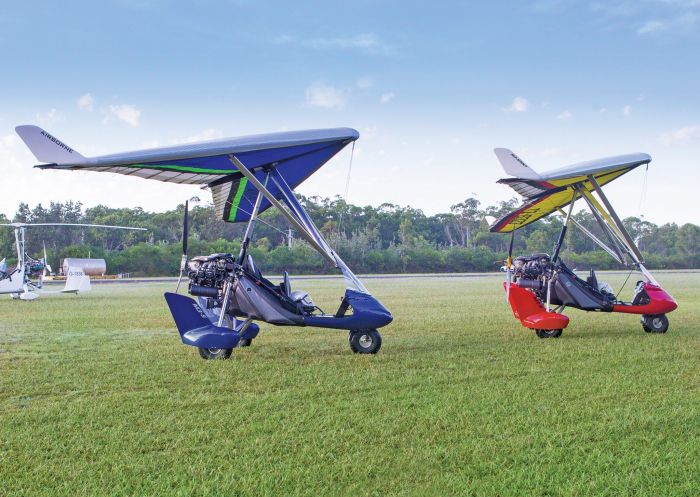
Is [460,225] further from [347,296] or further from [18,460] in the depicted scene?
[18,460]

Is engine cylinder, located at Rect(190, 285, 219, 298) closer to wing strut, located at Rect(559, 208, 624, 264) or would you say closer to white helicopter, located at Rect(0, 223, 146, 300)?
wing strut, located at Rect(559, 208, 624, 264)

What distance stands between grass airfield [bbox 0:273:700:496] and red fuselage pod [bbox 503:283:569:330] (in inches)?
27.4

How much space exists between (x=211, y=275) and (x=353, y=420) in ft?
15.0

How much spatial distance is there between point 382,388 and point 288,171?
177 inches

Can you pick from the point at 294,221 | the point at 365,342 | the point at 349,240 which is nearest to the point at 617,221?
the point at 365,342

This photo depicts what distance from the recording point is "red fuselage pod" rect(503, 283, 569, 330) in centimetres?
1039

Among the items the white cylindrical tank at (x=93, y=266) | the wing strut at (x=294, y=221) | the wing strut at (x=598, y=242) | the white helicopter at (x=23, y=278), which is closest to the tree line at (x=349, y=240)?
the white cylindrical tank at (x=93, y=266)

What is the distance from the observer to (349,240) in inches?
2628

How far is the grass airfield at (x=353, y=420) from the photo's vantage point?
12.4 feet

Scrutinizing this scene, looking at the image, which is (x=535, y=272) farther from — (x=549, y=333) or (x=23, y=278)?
(x=23, y=278)

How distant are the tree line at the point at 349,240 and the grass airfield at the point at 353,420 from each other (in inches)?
1370

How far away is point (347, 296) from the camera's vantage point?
8820 millimetres

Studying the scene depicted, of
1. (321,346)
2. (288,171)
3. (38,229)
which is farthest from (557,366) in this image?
(38,229)

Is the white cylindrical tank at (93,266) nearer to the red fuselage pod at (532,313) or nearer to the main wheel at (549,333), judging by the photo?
the red fuselage pod at (532,313)
